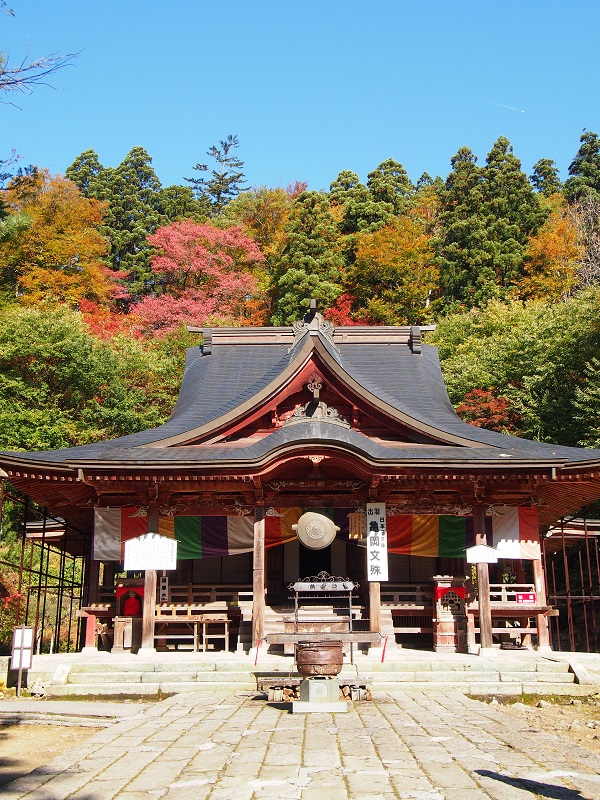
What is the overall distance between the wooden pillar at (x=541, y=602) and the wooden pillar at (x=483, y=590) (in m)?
1.13

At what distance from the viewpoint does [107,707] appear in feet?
33.8

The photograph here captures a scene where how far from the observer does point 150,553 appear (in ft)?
47.5

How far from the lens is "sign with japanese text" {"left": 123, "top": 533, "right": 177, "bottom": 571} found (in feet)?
47.2

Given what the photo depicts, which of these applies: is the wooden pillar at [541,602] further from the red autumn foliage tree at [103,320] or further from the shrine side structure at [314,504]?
the red autumn foliage tree at [103,320]

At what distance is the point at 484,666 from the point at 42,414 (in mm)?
17394

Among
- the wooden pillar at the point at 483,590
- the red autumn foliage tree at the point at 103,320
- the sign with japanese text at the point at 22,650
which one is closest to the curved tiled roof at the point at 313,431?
the wooden pillar at the point at 483,590

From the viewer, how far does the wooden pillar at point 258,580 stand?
45.9ft

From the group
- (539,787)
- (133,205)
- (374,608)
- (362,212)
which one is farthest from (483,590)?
(133,205)

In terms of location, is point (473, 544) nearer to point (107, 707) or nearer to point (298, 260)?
point (107, 707)

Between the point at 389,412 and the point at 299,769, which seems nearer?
the point at 299,769

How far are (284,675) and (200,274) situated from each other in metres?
31.5

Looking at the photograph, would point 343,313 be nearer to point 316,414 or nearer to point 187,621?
point 316,414

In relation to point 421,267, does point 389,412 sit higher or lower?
lower

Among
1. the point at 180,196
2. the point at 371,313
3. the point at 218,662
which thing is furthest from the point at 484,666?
the point at 180,196
